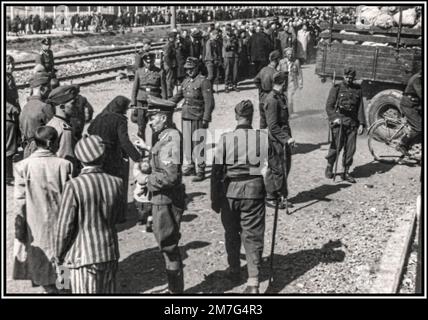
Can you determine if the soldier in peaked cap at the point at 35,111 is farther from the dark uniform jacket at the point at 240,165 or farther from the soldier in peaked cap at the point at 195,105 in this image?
the dark uniform jacket at the point at 240,165

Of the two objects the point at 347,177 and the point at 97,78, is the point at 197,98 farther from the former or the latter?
the point at 97,78

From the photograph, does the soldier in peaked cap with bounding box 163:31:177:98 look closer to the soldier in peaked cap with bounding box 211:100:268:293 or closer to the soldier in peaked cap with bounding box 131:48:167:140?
the soldier in peaked cap with bounding box 131:48:167:140

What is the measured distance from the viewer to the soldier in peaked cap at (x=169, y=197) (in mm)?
5992

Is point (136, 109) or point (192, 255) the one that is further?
point (136, 109)

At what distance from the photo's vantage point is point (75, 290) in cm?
532

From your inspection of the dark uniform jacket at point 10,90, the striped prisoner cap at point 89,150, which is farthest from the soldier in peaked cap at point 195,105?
the striped prisoner cap at point 89,150

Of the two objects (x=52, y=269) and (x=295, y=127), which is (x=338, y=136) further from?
(x=52, y=269)

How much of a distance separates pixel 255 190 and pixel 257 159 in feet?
1.03

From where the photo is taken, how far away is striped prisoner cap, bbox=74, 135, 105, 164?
17.2 ft

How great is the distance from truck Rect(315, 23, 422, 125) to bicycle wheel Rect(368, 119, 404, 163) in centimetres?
74

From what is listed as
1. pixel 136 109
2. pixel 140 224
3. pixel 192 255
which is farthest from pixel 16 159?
pixel 192 255

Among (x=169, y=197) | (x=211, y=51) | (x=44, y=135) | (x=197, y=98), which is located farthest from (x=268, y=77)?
(x=44, y=135)

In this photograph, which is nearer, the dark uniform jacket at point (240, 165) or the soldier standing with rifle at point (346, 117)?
the dark uniform jacket at point (240, 165)

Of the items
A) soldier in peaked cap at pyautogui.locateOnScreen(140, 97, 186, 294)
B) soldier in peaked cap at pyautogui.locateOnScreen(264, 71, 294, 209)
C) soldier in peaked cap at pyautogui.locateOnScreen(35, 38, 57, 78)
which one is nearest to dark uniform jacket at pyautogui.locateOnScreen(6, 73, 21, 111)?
soldier in peaked cap at pyautogui.locateOnScreen(35, 38, 57, 78)
